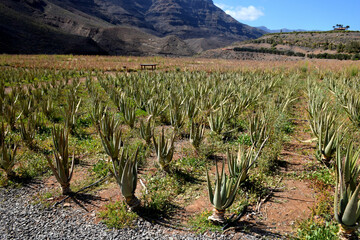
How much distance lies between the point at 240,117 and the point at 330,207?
4.22 meters

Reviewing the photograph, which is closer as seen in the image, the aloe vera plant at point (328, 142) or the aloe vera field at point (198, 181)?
the aloe vera field at point (198, 181)

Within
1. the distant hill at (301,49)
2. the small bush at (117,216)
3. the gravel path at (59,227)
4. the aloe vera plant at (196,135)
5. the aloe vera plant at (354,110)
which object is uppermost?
the distant hill at (301,49)

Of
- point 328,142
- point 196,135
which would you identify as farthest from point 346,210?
point 196,135

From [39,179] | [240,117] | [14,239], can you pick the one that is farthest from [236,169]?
[240,117]

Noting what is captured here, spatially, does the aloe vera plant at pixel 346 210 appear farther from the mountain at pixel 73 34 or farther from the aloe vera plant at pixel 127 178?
the mountain at pixel 73 34

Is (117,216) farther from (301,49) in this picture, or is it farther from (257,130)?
(301,49)

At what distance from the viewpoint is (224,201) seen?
2637 millimetres

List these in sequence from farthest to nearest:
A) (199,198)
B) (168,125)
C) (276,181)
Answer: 1. (168,125)
2. (276,181)
3. (199,198)

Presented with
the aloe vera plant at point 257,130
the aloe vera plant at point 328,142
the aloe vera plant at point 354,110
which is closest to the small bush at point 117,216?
the aloe vera plant at point 257,130

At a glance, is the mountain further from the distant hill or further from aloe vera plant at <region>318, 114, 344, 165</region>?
aloe vera plant at <region>318, 114, 344, 165</region>

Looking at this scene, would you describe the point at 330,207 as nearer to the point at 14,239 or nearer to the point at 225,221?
the point at 225,221

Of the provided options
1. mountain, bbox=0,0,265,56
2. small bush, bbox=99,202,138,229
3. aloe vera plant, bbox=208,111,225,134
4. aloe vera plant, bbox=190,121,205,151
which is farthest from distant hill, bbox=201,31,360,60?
small bush, bbox=99,202,138,229

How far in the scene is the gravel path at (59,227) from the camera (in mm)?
2605

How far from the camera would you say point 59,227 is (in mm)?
2742
